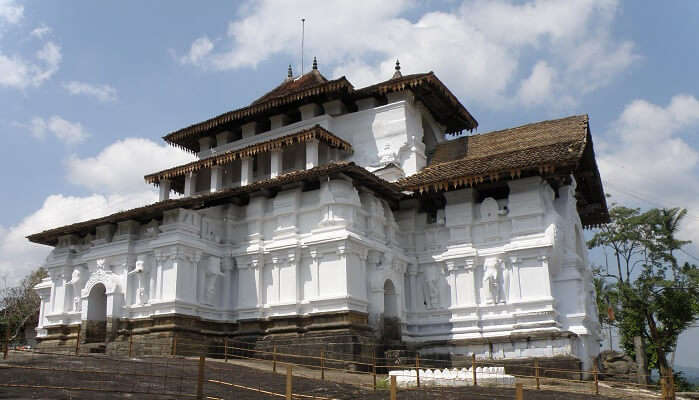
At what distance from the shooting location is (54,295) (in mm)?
23500

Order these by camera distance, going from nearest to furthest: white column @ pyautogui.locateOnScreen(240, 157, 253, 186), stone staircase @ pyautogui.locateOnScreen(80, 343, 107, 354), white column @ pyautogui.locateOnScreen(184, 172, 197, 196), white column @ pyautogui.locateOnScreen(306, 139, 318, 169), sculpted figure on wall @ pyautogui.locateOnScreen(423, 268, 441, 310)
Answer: stone staircase @ pyautogui.locateOnScreen(80, 343, 107, 354)
sculpted figure on wall @ pyautogui.locateOnScreen(423, 268, 441, 310)
white column @ pyautogui.locateOnScreen(306, 139, 318, 169)
white column @ pyautogui.locateOnScreen(240, 157, 253, 186)
white column @ pyautogui.locateOnScreen(184, 172, 197, 196)

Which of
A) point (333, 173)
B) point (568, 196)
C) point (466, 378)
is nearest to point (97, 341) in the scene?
point (333, 173)

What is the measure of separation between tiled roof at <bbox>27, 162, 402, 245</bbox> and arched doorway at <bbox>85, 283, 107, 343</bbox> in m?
2.30

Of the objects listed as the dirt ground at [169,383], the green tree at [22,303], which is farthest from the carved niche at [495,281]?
the green tree at [22,303]

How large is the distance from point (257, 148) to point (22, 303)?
25328 mm

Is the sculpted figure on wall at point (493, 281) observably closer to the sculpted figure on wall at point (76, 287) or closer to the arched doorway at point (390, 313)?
the arched doorway at point (390, 313)

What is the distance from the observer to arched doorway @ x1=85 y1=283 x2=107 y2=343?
71.2ft

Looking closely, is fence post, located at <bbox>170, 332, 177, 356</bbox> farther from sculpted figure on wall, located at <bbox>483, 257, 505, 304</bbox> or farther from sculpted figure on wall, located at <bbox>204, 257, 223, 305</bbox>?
sculpted figure on wall, located at <bbox>483, 257, 505, 304</bbox>

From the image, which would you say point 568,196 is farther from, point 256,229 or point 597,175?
point 256,229

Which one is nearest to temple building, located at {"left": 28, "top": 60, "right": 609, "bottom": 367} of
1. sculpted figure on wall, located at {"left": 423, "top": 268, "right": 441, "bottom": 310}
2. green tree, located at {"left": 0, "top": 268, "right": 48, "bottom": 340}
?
sculpted figure on wall, located at {"left": 423, "top": 268, "right": 441, "bottom": 310}

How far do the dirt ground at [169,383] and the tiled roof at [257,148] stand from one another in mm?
8493

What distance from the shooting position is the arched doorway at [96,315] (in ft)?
71.2

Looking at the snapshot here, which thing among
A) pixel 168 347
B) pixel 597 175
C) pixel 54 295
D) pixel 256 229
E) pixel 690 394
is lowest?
→ pixel 690 394

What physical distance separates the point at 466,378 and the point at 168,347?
9.19m
